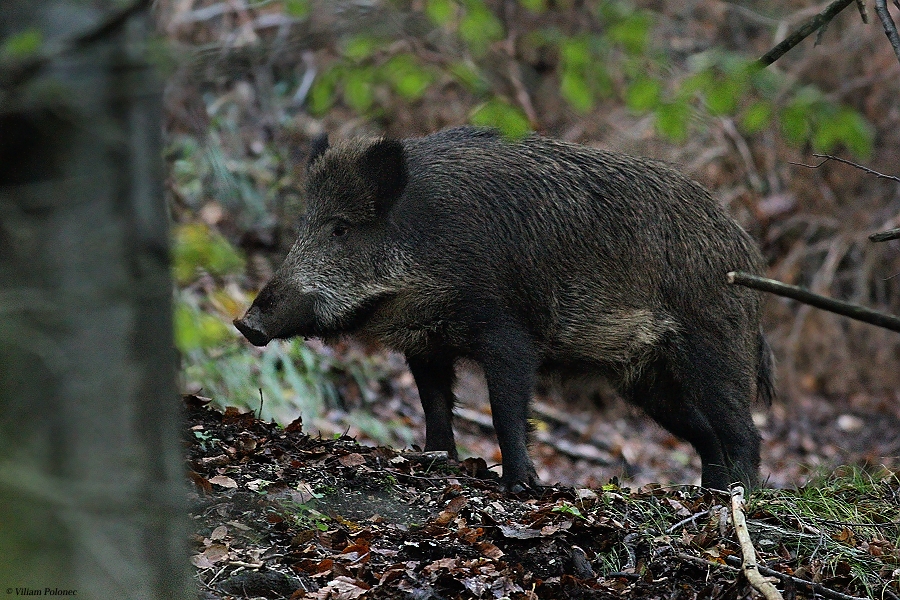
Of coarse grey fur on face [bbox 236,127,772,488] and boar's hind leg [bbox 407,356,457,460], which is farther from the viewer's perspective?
boar's hind leg [bbox 407,356,457,460]

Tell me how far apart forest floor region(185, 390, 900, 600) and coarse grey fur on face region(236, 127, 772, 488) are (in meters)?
0.61

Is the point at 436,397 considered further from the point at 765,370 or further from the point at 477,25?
the point at 477,25

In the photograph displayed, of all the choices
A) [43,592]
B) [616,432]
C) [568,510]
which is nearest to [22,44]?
[43,592]

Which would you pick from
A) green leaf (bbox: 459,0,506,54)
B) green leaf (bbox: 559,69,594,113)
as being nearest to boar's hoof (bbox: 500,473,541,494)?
green leaf (bbox: 559,69,594,113)

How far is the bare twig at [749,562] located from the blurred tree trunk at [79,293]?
2.18 m

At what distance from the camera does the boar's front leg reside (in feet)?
17.4

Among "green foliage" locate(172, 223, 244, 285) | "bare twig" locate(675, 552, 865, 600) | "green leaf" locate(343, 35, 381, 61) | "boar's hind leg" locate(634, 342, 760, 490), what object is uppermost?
"green leaf" locate(343, 35, 381, 61)

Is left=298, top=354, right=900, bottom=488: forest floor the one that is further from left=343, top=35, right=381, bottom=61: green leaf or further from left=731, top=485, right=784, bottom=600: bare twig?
left=343, top=35, right=381, bottom=61: green leaf

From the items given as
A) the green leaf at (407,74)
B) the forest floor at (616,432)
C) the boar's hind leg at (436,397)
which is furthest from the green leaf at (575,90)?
the forest floor at (616,432)

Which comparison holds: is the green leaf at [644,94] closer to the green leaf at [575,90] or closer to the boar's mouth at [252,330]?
the green leaf at [575,90]

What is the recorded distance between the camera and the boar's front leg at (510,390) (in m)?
5.31

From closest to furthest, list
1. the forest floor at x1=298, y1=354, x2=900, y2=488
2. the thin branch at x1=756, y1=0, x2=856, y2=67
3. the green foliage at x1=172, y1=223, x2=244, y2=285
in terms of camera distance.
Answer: the green foliage at x1=172, y1=223, x2=244, y2=285 < the thin branch at x1=756, y1=0, x2=856, y2=67 < the forest floor at x1=298, y1=354, x2=900, y2=488

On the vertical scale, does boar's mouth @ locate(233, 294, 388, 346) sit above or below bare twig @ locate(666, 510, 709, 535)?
above

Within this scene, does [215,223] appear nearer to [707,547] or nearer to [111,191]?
[707,547]
